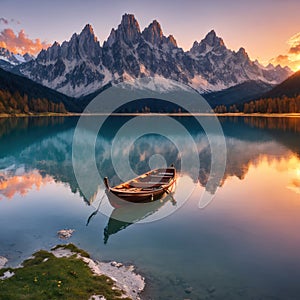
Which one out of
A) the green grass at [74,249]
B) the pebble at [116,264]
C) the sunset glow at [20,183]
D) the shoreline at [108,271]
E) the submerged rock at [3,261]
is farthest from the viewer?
the sunset glow at [20,183]

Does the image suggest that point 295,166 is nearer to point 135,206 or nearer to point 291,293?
point 135,206

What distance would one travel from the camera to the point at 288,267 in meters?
19.9

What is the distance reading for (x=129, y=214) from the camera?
3041 cm

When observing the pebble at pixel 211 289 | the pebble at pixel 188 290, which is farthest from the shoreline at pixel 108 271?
the pebble at pixel 211 289

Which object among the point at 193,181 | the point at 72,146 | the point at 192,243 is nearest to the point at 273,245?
the point at 192,243

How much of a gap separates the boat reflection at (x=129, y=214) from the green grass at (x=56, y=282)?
6749 millimetres

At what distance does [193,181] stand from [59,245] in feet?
83.9

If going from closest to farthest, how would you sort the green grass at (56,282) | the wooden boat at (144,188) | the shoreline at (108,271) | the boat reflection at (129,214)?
1. the green grass at (56,282)
2. the shoreline at (108,271)
3. the boat reflection at (129,214)
4. the wooden boat at (144,188)

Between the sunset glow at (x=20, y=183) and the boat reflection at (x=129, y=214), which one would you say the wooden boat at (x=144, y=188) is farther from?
the sunset glow at (x=20, y=183)

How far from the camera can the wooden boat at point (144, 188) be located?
1196 inches

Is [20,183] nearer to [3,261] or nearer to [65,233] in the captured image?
[65,233]

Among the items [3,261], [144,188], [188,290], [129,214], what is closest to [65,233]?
[3,261]

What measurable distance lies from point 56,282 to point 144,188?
19132 millimetres

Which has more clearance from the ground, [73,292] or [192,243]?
[73,292]
